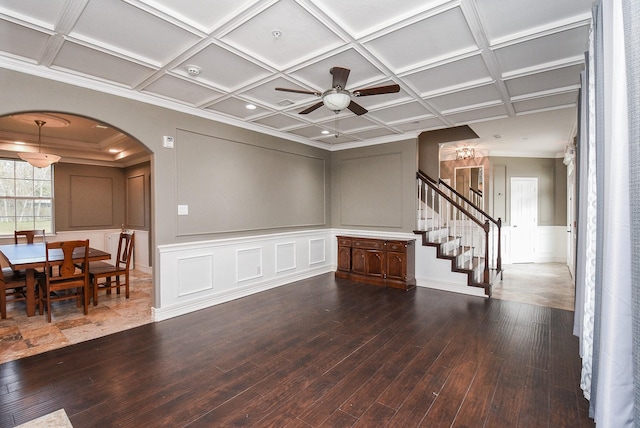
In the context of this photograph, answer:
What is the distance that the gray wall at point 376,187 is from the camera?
5738 millimetres

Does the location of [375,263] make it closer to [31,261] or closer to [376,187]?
[376,187]

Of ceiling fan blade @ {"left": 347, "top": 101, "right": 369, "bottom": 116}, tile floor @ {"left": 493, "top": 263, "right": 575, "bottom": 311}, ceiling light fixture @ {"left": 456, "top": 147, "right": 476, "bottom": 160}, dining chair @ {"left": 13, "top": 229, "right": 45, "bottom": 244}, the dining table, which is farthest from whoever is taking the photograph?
ceiling light fixture @ {"left": 456, "top": 147, "right": 476, "bottom": 160}

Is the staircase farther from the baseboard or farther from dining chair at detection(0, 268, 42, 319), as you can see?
dining chair at detection(0, 268, 42, 319)

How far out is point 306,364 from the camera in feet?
9.04

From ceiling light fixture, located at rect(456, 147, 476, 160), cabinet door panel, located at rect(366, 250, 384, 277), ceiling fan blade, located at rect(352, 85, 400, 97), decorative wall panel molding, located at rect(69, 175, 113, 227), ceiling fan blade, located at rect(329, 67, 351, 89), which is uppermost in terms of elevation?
ceiling light fixture, located at rect(456, 147, 476, 160)

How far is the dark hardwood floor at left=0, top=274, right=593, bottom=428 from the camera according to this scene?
2.08 m

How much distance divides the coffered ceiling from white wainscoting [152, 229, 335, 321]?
81.9 inches

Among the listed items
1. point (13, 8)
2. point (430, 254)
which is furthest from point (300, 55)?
point (430, 254)

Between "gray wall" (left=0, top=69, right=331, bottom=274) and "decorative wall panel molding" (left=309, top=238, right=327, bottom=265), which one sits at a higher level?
"gray wall" (left=0, top=69, right=331, bottom=274)

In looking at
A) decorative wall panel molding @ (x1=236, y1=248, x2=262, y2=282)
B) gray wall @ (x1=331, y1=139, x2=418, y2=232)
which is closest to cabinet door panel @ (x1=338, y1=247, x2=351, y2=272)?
gray wall @ (x1=331, y1=139, x2=418, y2=232)

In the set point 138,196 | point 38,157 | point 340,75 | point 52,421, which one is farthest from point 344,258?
point 38,157

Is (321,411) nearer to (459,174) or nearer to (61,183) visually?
(459,174)

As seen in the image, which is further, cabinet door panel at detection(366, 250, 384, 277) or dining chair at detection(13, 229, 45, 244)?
dining chair at detection(13, 229, 45, 244)

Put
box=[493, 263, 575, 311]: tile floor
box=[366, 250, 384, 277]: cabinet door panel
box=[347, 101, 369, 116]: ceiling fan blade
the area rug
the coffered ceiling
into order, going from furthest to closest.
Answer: box=[366, 250, 384, 277]: cabinet door panel
box=[493, 263, 575, 311]: tile floor
box=[347, 101, 369, 116]: ceiling fan blade
the coffered ceiling
the area rug
